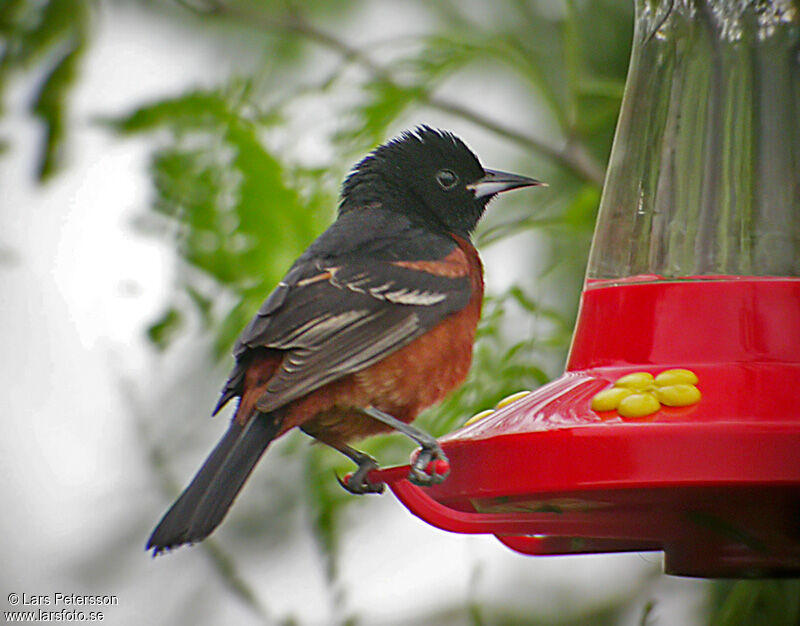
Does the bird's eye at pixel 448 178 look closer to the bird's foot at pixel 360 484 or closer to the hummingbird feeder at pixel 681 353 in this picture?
the hummingbird feeder at pixel 681 353

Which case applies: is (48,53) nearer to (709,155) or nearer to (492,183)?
(492,183)

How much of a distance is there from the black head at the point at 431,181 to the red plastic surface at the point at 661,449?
79 cm

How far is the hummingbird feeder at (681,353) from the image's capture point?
1.98 meters

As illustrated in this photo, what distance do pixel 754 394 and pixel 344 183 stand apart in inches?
66.6

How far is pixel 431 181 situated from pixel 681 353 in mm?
1204

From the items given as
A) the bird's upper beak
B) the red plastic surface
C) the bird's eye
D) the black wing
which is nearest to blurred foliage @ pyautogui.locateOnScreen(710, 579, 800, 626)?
the red plastic surface

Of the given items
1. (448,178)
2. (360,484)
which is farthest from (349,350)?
(448,178)

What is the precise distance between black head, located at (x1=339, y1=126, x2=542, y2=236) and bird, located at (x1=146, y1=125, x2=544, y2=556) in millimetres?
96

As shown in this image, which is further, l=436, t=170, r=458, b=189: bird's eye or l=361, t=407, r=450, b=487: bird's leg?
l=436, t=170, r=458, b=189: bird's eye

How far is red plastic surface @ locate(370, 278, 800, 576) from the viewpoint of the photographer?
193 centimetres

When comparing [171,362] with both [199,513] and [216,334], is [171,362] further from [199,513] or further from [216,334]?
[199,513]

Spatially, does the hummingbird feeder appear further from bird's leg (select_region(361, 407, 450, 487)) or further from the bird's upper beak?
the bird's upper beak

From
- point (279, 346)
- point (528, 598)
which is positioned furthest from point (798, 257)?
point (528, 598)

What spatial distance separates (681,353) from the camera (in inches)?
91.7
